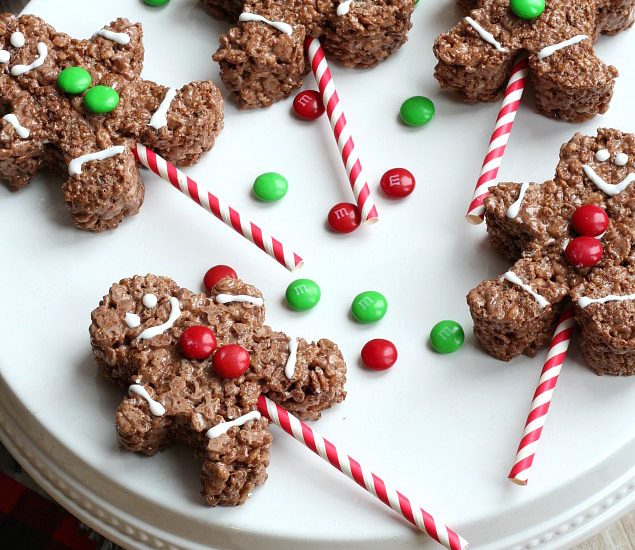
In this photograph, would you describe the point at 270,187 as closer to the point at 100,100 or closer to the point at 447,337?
the point at 100,100

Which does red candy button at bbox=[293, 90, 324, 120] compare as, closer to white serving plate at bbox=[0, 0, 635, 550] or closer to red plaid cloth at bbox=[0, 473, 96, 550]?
white serving plate at bbox=[0, 0, 635, 550]

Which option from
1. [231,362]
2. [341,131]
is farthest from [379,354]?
[341,131]

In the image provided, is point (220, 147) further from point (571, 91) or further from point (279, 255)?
point (571, 91)

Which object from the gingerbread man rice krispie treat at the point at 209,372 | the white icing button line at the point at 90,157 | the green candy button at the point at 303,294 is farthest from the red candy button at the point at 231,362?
the white icing button line at the point at 90,157

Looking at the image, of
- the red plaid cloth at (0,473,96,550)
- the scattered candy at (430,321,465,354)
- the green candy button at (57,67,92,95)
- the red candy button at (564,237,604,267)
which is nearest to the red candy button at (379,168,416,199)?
the scattered candy at (430,321,465,354)

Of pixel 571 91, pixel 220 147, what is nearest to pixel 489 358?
pixel 571 91

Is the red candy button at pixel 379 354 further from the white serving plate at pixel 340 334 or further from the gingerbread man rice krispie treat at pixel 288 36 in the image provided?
the gingerbread man rice krispie treat at pixel 288 36

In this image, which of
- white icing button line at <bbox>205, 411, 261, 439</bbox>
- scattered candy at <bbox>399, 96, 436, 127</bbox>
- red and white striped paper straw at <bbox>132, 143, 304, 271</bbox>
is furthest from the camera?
scattered candy at <bbox>399, 96, 436, 127</bbox>
